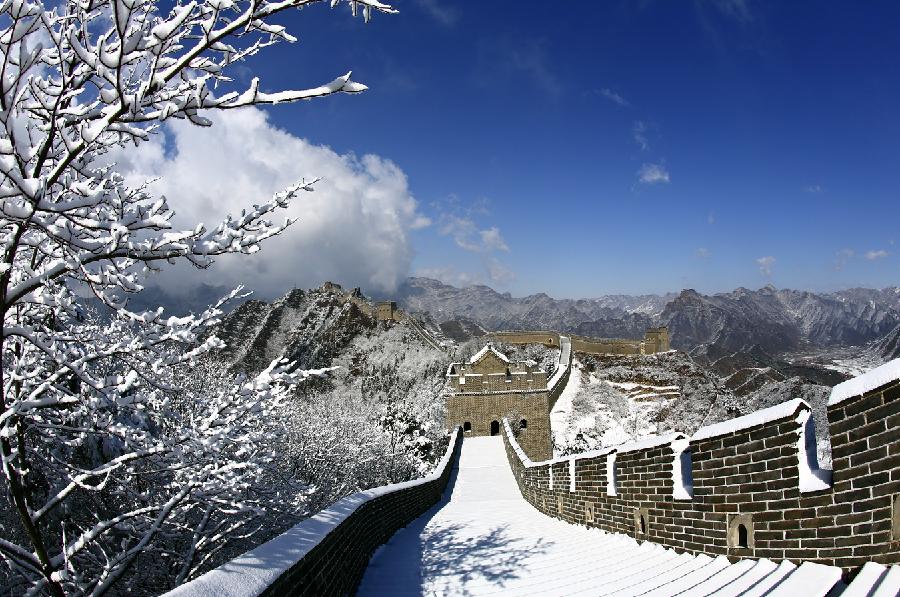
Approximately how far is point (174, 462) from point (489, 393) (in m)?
27.0

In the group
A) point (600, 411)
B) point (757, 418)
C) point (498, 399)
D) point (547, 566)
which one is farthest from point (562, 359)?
point (757, 418)

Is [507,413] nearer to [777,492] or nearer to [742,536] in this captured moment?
[742,536]

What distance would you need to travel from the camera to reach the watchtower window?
13.6 ft

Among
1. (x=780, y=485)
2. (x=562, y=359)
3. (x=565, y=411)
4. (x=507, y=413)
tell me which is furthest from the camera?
(x=562, y=359)

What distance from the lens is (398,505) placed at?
849 cm

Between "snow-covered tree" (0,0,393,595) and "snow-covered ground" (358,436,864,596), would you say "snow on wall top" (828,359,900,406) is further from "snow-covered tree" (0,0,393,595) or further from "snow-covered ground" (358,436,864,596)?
"snow-covered tree" (0,0,393,595)

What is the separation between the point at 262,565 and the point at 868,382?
3.26 metres

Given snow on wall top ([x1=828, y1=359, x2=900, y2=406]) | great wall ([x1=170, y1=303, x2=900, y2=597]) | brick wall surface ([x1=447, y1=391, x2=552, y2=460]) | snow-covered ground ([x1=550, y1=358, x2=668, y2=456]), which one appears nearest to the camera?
snow on wall top ([x1=828, y1=359, x2=900, y2=406])

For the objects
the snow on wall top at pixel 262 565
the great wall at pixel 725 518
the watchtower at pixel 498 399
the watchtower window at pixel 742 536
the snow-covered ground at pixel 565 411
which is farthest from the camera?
the snow-covered ground at pixel 565 411

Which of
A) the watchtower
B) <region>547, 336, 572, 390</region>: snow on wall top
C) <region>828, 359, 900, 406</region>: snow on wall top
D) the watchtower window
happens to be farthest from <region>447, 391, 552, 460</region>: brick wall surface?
<region>828, 359, 900, 406</region>: snow on wall top

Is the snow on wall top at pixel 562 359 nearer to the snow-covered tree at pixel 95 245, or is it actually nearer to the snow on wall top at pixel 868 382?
the snow-covered tree at pixel 95 245

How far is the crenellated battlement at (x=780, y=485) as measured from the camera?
2893mm

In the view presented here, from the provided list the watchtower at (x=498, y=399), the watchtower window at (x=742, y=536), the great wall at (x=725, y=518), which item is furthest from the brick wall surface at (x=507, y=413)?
the watchtower window at (x=742, y=536)

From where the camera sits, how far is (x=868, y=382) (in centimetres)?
293
